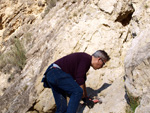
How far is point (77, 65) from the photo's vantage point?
3021 mm

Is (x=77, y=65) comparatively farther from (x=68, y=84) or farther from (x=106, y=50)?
(x=106, y=50)

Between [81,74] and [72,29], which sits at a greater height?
[81,74]

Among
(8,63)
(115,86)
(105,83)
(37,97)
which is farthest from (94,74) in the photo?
(8,63)

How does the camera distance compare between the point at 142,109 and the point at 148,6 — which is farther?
the point at 148,6

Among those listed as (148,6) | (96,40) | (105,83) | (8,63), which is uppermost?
(148,6)

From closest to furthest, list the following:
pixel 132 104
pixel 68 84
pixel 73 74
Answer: pixel 132 104, pixel 68 84, pixel 73 74

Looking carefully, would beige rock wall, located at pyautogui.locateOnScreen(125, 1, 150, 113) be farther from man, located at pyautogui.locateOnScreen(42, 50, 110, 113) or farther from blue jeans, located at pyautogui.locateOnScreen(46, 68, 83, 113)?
blue jeans, located at pyautogui.locateOnScreen(46, 68, 83, 113)

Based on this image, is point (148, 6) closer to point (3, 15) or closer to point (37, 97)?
point (37, 97)

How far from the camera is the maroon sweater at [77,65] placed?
2959mm

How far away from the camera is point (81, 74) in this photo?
2943mm

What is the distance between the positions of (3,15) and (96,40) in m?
13.0

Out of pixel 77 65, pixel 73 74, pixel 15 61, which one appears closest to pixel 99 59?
pixel 77 65

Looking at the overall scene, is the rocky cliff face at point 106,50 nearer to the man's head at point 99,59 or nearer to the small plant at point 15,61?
the man's head at point 99,59

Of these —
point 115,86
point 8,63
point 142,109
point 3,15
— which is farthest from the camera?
point 3,15
